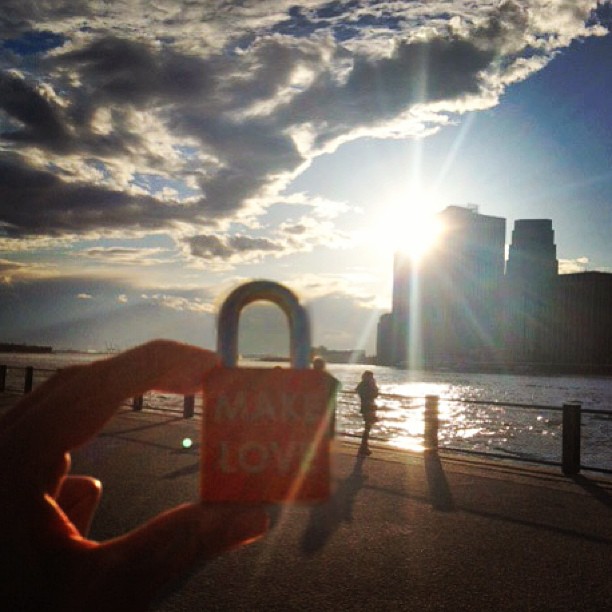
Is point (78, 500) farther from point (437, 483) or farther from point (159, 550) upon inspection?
point (437, 483)

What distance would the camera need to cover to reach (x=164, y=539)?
95 cm

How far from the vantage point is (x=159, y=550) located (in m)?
0.95

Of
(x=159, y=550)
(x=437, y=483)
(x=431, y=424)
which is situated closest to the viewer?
(x=159, y=550)

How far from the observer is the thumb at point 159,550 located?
3.04ft

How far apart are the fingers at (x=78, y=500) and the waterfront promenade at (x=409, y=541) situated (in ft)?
12.7

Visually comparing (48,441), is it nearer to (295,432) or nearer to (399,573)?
(295,432)

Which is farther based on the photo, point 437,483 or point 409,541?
point 437,483

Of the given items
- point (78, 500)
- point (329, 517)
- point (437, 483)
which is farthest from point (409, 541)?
point (78, 500)

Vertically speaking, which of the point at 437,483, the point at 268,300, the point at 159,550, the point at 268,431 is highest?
the point at 268,300

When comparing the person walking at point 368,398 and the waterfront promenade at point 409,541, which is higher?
the person walking at point 368,398

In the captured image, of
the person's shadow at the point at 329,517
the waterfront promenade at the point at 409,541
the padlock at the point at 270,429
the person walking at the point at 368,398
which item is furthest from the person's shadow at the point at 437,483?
the padlock at the point at 270,429

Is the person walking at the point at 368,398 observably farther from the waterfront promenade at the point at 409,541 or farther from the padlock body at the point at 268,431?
the padlock body at the point at 268,431

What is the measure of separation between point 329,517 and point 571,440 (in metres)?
6.58

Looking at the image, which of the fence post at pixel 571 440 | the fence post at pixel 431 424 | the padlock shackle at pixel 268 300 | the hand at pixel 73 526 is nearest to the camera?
the hand at pixel 73 526
